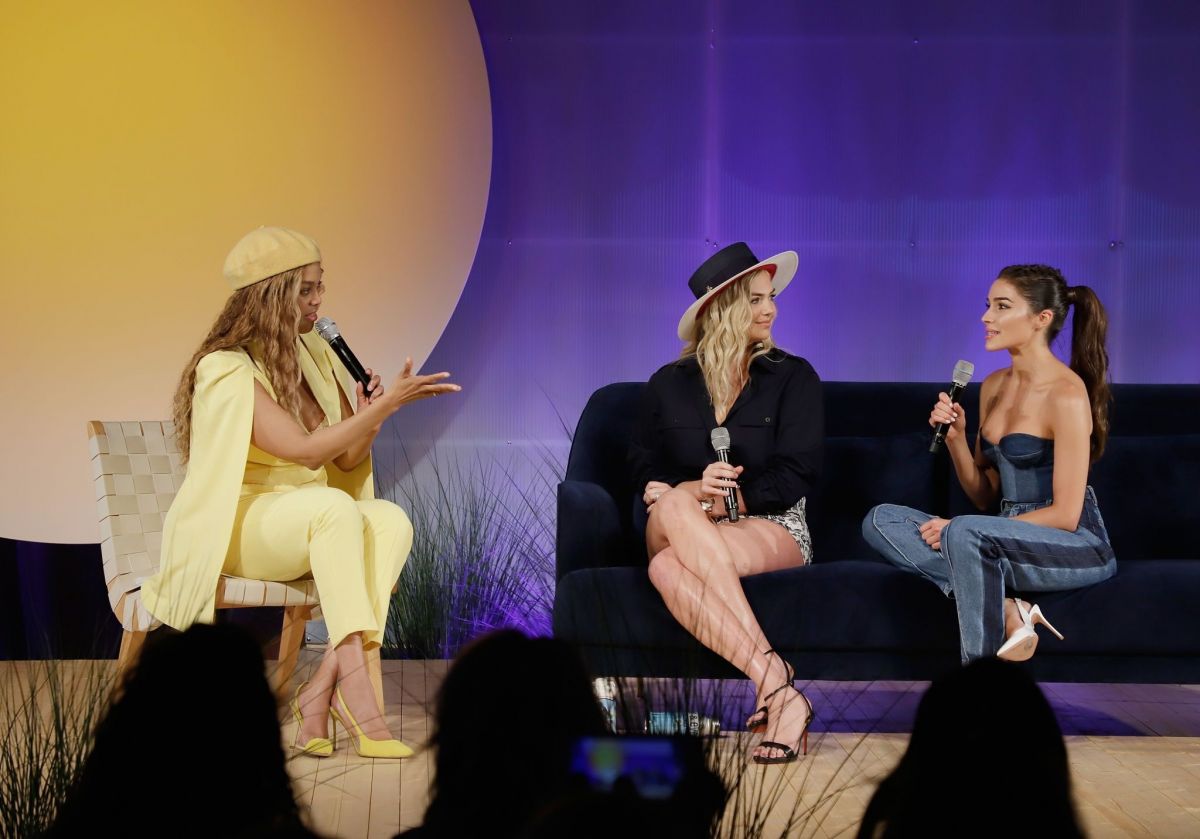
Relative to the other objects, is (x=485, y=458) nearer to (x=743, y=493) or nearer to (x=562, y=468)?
(x=562, y=468)

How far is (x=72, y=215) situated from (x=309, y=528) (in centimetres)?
168

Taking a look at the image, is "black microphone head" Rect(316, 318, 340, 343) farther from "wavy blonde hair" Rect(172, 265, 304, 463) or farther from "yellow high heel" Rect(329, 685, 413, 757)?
"yellow high heel" Rect(329, 685, 413, 757)

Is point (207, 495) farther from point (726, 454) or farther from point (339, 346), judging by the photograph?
point (726, 454)

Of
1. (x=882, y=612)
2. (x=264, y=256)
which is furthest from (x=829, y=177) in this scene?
(x=264, y=256)

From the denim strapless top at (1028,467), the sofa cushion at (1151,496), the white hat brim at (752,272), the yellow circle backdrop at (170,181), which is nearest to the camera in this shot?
the denim strapless top at (1028,467)

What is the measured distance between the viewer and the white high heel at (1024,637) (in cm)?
328

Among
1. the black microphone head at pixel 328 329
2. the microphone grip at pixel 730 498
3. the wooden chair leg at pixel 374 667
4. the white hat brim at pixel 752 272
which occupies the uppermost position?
the white hat brim at pixel 752 272

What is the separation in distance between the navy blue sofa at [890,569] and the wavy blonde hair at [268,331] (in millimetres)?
799

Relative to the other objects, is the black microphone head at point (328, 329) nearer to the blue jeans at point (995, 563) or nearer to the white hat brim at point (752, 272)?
the white hat brim at point (752, 272)

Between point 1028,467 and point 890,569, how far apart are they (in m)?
0.48

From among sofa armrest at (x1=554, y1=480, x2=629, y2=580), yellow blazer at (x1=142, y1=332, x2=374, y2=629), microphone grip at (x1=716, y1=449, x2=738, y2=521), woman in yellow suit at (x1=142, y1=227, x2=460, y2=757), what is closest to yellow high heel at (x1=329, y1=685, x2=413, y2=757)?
woman in yellow suit at (x1=142, y1=227, x2=460, y2=757)

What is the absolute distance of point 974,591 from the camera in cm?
331

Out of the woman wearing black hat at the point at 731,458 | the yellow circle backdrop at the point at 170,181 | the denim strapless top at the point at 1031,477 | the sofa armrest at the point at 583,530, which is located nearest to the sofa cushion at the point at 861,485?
the woman wearing black hat at the point at 731,458

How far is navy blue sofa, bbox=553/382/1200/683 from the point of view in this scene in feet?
11.2
